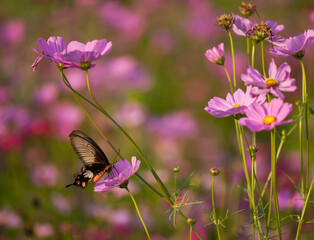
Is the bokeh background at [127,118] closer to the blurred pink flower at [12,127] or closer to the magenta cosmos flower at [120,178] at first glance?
the blurred pink flower at [12,127]

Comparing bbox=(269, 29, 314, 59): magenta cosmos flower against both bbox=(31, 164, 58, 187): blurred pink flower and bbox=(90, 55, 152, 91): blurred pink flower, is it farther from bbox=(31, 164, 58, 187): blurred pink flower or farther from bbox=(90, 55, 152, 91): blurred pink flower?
bbox=(90, 55, 152, 91): blurred pink flower

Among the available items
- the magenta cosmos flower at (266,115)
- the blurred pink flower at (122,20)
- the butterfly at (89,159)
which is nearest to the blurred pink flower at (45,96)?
the blurred pink flower at (122,20)

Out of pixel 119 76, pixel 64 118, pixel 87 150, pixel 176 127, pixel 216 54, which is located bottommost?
pixel 176 127

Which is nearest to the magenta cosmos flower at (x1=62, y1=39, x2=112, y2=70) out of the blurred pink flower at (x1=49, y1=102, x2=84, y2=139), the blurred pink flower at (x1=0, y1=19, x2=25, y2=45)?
the blurred pink flower at (x1=49, y1=102, x2=84, y2=139)

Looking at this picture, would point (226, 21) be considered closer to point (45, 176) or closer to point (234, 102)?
point (234, 102)

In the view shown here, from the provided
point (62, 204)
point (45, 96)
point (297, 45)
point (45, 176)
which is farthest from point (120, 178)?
point (45, 96)
